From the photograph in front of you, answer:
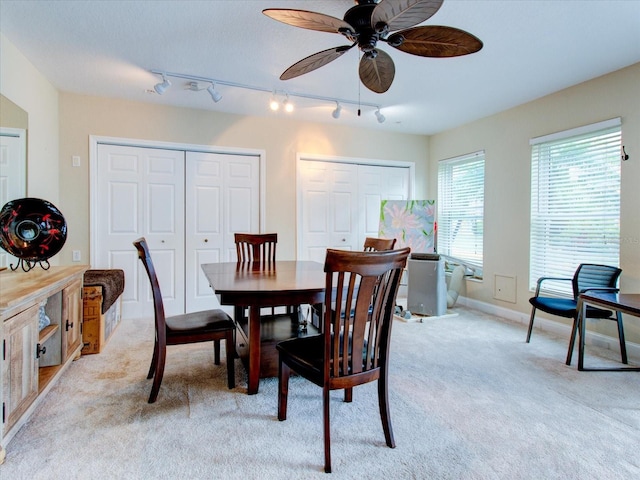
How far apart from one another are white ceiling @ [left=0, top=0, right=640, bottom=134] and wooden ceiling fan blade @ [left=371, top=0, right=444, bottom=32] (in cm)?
64

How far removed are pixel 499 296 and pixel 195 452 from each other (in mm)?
3846

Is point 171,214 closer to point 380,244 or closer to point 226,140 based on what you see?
point 226,140

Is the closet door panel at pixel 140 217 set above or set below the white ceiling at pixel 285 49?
below

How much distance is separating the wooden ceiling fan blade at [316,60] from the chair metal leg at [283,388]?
182cm

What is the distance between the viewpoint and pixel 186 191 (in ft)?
14.0

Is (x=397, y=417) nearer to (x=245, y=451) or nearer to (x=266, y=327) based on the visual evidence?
(x=245, y=451)

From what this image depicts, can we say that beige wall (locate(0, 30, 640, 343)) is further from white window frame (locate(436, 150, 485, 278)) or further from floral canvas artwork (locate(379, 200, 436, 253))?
floral canvas artwork (locate(379, 200, 436, 253))

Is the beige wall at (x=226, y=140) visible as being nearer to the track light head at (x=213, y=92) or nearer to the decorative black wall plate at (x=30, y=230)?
the track light head at (x=213, y=92)

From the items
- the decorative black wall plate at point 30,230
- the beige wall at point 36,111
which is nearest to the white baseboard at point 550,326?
the decorative black wall plate at point 30,230

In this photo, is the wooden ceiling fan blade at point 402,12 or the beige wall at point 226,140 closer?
the wooden ceiling fan blade at point 402,12

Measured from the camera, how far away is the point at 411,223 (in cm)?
462

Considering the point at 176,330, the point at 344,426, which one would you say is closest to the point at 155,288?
the point at 176,330

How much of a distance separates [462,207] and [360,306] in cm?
391

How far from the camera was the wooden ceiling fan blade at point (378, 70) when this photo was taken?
2.19 meters
